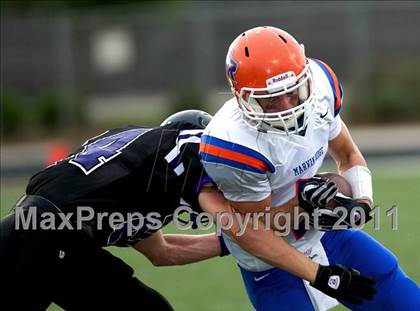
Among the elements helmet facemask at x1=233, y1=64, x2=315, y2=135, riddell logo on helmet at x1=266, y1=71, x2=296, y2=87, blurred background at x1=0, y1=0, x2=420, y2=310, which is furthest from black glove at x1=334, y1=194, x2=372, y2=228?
blurred background at x1=0, y1=0, x2=420, y2=310

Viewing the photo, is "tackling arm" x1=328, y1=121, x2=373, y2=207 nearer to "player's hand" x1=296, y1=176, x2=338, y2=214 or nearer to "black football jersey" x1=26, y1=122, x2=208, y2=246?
"player's hand" x1=296, y1=176, x2=338, y2=214

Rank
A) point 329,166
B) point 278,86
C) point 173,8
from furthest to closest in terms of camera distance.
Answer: point 173,8 → point 329,166 → point 278,86

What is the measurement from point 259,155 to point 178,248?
100 cm

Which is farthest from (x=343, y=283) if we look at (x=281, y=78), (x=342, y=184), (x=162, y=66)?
(x=162, y=66)

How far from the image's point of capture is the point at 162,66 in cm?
1703

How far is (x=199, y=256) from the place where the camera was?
4547mm

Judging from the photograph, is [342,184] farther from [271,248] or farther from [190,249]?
[190,249]

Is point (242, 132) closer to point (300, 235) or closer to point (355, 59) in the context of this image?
point (300, 235)

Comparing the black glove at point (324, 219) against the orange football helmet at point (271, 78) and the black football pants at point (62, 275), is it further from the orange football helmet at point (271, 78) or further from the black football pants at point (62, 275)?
the black football pants at point (62, 275)

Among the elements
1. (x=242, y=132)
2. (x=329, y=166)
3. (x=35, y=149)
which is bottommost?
(x=35, y=149)

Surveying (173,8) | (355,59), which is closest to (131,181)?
(355,59)

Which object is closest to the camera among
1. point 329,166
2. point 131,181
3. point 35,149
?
point 131,181

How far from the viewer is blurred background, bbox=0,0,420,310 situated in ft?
50.6

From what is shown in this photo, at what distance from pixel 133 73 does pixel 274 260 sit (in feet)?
45.2
